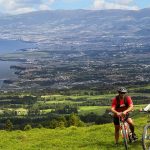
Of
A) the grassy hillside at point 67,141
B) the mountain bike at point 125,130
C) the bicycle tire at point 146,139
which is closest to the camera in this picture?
the bicycle tire at point 146,139

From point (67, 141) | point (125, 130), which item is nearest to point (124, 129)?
point (125, 130)

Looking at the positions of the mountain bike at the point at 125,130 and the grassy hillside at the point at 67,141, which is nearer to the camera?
the mountain bike at the point at 125,130

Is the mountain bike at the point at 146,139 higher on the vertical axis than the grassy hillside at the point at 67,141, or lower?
higher

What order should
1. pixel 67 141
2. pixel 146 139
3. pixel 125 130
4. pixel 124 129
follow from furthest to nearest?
pixel 67 141
pixel 125 130
pixel 124 129
pixel 146 139

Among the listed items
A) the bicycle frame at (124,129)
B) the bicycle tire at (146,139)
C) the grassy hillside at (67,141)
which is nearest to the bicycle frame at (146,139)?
the bicycle tire at (146,139)

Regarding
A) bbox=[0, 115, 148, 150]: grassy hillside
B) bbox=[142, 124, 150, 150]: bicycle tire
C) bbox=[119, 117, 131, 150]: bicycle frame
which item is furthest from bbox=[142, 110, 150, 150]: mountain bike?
bbox=[0, 115, 148, 150]: grassy hillside

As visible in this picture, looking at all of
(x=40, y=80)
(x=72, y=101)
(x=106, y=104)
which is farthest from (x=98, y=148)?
(x=40, y=80)

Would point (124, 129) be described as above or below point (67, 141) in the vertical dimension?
above

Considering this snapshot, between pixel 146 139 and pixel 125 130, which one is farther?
pixel 125 130

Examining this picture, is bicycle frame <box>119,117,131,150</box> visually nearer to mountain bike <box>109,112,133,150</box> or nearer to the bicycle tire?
mountain bike <box>109,112,133,150</box>

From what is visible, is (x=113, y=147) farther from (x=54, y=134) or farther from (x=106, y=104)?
(x=106, y=104)

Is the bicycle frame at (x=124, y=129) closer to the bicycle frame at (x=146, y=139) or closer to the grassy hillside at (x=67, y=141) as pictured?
the grassy hillside at (x=67, y=141)

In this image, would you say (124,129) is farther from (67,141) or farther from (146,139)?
(67,141)

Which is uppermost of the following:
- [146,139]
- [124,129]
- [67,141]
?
[124,129]
